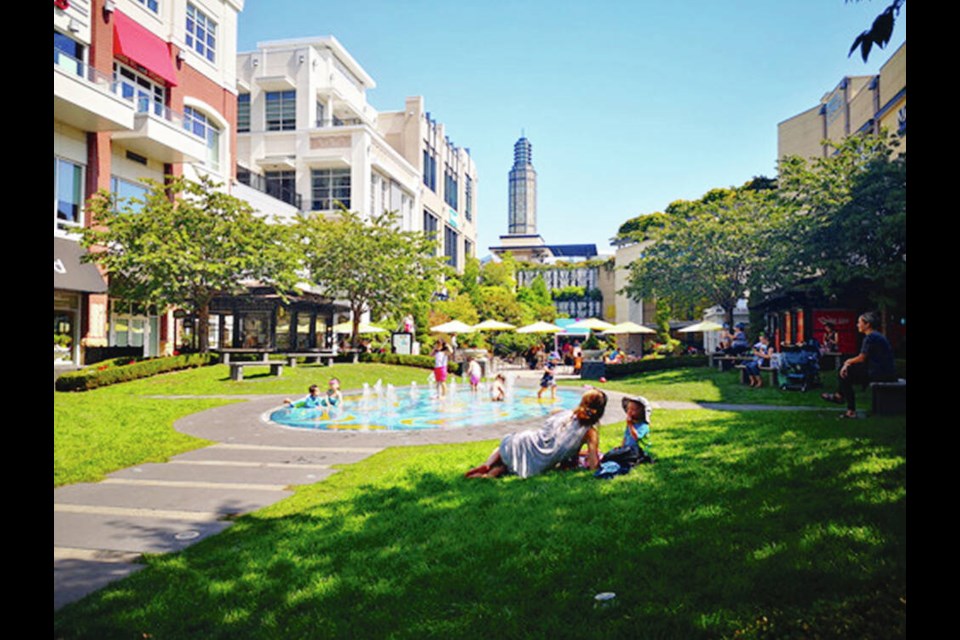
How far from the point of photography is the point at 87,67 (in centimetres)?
2331

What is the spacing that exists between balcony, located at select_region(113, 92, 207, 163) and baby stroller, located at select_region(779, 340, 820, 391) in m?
26.6

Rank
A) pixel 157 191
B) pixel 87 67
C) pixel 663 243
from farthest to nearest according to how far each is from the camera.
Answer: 1. pixel 663 243
2. pixel 157 191
3. pixel 87 67

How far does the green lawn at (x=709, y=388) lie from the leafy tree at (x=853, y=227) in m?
2.99

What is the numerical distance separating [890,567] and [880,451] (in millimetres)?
3341

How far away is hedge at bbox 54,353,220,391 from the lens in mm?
18688

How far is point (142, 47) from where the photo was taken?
28.0 meters

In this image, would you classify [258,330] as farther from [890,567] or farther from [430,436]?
[890,567]

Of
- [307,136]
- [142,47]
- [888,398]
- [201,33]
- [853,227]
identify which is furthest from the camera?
[307,136]

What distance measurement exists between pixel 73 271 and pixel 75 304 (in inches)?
67.4

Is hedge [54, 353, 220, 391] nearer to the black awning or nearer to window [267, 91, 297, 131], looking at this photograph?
the black awning

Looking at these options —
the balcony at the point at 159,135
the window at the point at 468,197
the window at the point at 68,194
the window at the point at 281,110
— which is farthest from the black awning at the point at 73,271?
the window at the point at 468,197

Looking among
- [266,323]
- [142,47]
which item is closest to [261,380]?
[266,323]

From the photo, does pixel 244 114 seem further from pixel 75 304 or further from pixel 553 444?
pixel 553 444
